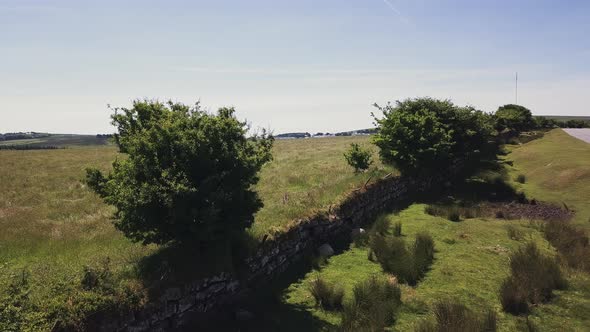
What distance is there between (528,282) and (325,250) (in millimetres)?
6326

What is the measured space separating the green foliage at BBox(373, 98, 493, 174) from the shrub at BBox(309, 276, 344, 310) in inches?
546

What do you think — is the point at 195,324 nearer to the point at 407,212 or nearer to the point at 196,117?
the point at 196,117

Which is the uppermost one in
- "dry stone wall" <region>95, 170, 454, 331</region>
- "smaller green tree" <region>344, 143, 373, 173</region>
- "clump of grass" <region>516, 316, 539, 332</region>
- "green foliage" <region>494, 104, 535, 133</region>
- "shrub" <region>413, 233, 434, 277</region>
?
"green foliage" <region>494, 104, 535, 133</region>

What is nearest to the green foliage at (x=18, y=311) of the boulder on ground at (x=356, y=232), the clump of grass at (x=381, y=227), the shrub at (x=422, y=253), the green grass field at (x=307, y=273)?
the green grass field at (x=307, y=273)

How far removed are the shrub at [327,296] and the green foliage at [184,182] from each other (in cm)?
259

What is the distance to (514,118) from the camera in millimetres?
51594

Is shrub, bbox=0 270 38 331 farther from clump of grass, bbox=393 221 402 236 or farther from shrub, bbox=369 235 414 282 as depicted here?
clump of grass, bbox=393 221 402 236

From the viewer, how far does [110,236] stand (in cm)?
1244

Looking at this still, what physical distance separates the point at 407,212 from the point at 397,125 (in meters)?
5.80

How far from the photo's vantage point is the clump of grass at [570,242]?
1284cm

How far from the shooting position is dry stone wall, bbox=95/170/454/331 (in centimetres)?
814

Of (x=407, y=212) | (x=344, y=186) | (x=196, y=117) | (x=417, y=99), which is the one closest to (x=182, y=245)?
(x=196, y=117)

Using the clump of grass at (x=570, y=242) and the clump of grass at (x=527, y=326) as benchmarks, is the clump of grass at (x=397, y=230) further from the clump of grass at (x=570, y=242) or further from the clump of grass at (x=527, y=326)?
the clump of grass at (x=527, y=326)

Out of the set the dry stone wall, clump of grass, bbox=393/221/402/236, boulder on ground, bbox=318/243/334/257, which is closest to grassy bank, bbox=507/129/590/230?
clump of grass, bbox=393/221/402/236
